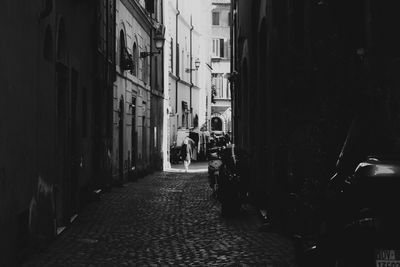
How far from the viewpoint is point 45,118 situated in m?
10.3

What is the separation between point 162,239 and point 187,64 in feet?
127

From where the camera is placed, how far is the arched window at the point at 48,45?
10672mm

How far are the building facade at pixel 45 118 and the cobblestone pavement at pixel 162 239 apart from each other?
364 mm

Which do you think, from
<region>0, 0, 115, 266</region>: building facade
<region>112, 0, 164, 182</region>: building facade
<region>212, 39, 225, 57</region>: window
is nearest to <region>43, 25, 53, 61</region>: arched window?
<region>0, 0, 115, 266</region>: building facade

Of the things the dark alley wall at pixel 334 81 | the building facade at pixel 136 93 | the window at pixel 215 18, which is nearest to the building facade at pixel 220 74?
the window at pixel 215 18

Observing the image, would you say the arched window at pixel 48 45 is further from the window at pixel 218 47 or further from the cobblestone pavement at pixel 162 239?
the window at pixel 218 47

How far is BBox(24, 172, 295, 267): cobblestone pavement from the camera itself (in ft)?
29.8

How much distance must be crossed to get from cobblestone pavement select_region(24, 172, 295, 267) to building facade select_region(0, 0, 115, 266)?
364 mm

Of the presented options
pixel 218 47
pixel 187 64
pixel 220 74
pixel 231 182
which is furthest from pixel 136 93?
pixel 218 47

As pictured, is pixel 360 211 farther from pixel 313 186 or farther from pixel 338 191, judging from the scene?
pixel 313 186

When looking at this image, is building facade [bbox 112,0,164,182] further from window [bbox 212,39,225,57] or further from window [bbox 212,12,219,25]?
window [bbox 212,12,219,25]

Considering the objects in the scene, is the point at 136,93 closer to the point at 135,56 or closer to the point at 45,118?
the point at 135,56

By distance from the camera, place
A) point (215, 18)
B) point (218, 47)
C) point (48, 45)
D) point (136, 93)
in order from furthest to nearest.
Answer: point (215, 18) → point (218, 47) → point (136, 93) → point (48, 45)

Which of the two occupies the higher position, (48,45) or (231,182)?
(48,45)
